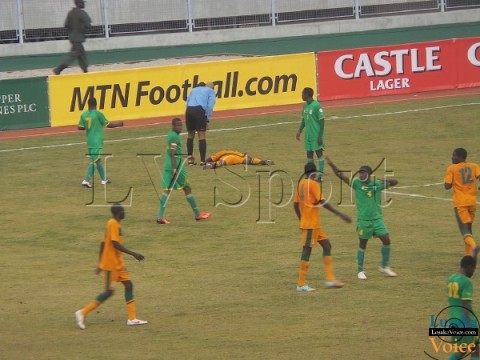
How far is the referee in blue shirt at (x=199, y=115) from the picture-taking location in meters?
28.4

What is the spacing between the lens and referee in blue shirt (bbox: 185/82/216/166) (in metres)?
28.4

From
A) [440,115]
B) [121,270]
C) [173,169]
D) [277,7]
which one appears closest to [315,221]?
[121,270]

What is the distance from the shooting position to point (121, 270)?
1617 cm

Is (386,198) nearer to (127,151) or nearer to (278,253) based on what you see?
(278,253)

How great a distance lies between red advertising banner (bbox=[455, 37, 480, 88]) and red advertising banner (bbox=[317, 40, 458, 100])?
20cm

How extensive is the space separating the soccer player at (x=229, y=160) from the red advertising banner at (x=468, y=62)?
11688 mm

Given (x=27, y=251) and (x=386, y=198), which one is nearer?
(x=27, y=251)

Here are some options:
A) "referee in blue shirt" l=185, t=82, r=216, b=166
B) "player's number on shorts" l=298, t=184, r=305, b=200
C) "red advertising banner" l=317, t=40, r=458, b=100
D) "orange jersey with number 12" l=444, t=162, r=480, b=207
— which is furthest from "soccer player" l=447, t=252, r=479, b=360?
"red advertising banner" l=317, t=40, r=458, b=100

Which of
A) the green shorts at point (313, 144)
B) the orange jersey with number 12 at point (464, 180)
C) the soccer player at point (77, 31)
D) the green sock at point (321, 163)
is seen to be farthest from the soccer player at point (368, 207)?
the soccer player at point (77, 31)

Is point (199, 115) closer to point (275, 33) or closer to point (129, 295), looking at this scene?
point (129, 295)

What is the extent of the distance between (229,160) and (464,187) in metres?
10.6

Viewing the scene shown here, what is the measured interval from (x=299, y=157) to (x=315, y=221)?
12.2m

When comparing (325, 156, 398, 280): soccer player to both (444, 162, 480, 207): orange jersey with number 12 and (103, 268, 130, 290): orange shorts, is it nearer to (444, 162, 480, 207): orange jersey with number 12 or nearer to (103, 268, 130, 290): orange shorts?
(444, 162, 480, 207): orange jersey with number 12

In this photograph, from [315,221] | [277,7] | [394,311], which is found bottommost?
[394,311]
